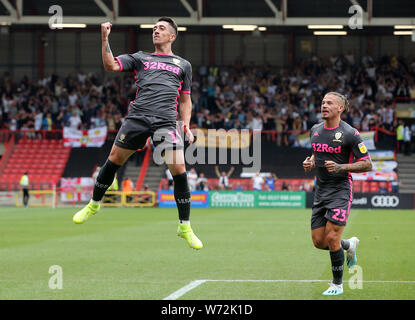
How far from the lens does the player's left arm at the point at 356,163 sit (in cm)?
948

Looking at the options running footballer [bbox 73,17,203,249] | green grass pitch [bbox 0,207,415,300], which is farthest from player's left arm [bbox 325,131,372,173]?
running footballer [bbox 73,17,203,249]

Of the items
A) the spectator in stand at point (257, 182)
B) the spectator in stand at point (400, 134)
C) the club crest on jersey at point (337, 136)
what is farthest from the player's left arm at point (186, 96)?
the spectator in stand at point (400, 134)

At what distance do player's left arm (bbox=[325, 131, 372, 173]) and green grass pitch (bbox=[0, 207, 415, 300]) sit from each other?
5.54 ft

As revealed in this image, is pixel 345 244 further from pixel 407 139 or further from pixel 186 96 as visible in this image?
pixel 407 139

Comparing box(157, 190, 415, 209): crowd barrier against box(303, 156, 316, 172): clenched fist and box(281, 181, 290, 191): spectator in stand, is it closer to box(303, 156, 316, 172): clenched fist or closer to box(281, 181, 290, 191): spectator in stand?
box(281, 181, 290, 191): spectator in stand

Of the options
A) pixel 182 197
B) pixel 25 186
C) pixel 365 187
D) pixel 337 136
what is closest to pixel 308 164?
pixel 337 136

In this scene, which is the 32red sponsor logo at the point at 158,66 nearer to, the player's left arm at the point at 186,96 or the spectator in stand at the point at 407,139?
the player's left arm at the point at 186,96

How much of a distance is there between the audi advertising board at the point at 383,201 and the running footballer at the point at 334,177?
2372 cm

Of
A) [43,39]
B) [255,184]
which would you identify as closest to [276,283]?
[255,184]

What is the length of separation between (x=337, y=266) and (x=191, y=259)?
15.4 feet

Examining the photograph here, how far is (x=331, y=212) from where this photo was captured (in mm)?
9797

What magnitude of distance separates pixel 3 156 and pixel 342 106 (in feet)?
106

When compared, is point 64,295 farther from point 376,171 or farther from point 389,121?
point 389,121

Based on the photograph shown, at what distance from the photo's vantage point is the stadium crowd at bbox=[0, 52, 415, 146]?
1503 inches
